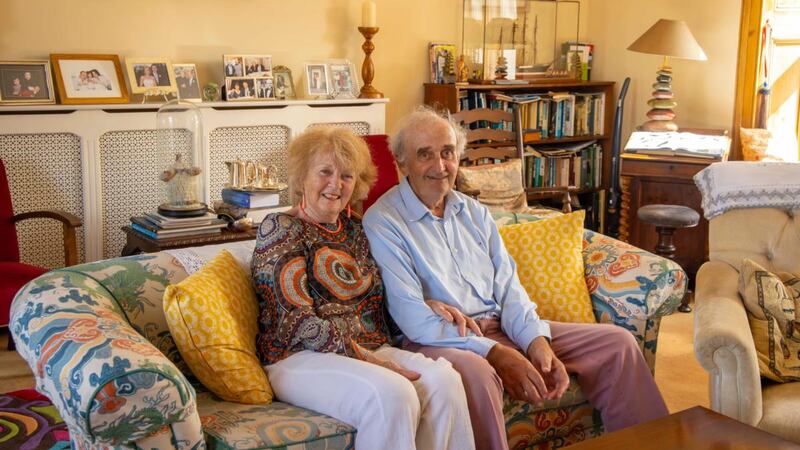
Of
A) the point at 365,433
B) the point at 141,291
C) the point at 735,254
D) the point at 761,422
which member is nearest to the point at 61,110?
the point at 141,291

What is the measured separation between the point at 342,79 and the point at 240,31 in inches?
23.6

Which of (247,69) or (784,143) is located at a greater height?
(247,69)

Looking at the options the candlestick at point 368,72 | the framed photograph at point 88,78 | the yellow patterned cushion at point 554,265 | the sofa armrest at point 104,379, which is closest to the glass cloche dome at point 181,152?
the framed photograph at point 88,78

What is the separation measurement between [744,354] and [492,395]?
663 mm

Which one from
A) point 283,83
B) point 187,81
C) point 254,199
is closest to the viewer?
point 254,199

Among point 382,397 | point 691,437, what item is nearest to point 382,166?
point 382,397

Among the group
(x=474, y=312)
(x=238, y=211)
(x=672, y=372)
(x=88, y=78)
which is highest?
(x=88, y=78)

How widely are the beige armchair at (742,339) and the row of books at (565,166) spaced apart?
2619 mm

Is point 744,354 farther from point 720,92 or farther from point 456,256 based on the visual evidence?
point 720,92

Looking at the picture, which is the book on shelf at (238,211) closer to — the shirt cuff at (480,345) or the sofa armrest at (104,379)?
the shirt cuff at (480,345)

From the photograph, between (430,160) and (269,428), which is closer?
(269,428)

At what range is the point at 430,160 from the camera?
273 cm

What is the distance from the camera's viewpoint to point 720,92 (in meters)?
5.24

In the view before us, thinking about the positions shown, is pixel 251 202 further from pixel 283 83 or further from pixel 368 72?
pixel 368 72
